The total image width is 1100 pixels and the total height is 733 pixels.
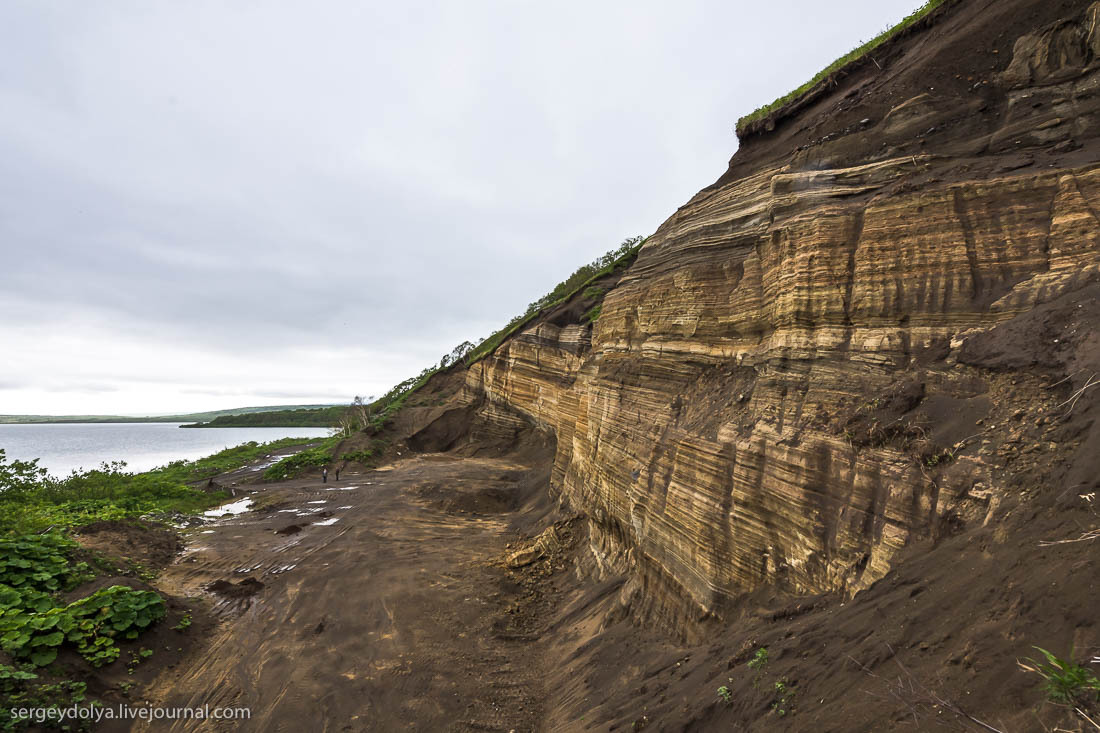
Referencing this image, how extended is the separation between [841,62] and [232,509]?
29.7 m

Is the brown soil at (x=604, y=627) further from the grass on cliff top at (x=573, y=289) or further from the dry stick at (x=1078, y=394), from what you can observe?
the grass on cliff top at (x=573, y=289)

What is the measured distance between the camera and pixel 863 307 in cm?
604

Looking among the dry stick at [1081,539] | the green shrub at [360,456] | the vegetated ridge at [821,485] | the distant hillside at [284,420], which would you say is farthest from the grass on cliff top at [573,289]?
the distant hillside at [284,420]

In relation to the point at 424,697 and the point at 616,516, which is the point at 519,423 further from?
the point at 424,697

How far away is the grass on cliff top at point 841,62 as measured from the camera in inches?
359

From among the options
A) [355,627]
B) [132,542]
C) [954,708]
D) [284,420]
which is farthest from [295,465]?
[284,420]

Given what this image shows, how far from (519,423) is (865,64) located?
2684 centimetres

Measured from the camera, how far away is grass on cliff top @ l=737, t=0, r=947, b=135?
29.9 feet

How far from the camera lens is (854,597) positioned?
450cm

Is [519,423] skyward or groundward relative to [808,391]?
groundward

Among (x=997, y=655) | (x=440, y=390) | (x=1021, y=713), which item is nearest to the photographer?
(x=1021, y=713)

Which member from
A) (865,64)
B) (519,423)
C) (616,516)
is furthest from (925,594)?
(519,423)

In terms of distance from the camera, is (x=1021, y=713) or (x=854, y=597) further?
(x=854, y=597)

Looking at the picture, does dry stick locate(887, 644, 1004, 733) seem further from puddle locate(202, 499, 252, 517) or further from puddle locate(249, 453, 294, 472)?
puddle locate(249, 453, 294, 472)
